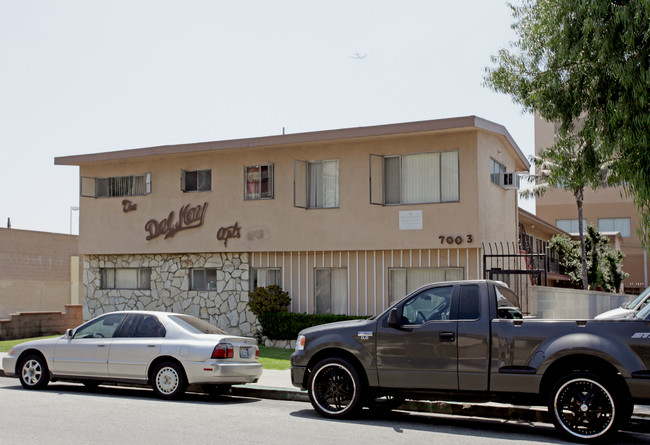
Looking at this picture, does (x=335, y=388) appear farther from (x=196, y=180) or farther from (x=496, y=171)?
(x=196, y=180)

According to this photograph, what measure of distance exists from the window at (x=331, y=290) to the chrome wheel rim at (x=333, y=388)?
33.0ft

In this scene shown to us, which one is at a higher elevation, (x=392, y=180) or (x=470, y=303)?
(x=392, y=180)

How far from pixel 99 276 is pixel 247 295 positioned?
5.66 m

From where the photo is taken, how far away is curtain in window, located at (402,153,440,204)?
19.2 m

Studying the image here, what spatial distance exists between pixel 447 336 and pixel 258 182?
42.1ft

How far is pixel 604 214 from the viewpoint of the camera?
2365 inches

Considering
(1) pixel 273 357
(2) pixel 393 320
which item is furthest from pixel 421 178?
(2) pixel 393 320

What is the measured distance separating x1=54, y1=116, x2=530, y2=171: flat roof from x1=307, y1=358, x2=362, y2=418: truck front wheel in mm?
9678

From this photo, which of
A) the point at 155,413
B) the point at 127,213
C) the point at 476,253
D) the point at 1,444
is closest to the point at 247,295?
the point at 127,213

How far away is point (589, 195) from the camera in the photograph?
60.5 meters

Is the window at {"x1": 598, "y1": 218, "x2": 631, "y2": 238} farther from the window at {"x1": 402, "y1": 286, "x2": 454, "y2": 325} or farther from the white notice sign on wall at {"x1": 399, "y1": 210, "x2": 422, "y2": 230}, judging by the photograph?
the window at {"x1": 402, "y1": 286, "x2": 454, "y2": 325}

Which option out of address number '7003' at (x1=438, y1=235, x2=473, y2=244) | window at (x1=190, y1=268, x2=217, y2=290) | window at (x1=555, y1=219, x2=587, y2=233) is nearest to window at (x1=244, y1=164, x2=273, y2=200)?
window at (x1=190, y1=268, x2=217, y2=290)

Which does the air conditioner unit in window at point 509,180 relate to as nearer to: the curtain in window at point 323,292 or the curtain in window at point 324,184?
the curtain in window at point 324,184

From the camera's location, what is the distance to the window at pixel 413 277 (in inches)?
750
